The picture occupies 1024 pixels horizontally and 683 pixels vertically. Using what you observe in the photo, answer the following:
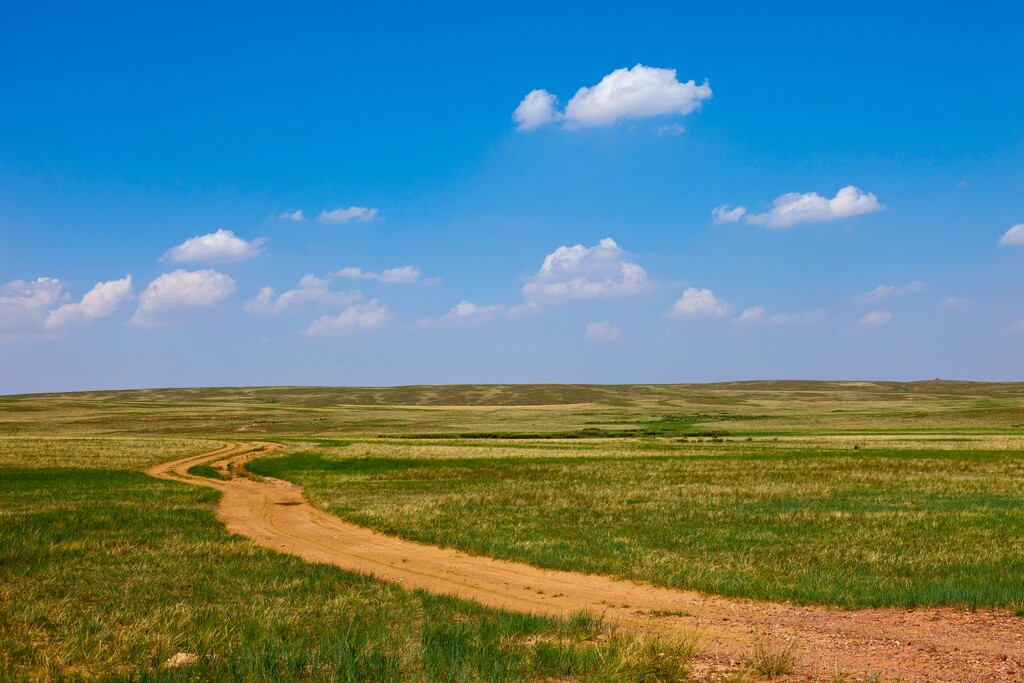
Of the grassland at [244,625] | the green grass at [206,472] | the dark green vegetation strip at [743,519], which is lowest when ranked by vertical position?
the green grass at [206,472]

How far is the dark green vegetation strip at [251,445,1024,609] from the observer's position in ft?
56.1

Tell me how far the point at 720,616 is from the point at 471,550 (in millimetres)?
9016

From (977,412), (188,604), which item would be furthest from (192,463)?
(977,412)

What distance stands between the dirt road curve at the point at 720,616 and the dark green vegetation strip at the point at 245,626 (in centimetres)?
156

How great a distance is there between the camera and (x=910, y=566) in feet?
59.3

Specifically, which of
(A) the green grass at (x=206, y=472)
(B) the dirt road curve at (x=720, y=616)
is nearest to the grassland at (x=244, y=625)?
(B) the dirt road curve at (x=720, y=616)

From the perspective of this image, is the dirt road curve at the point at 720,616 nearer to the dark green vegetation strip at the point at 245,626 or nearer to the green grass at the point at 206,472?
the dark green vegetation strip at the point at 245,626

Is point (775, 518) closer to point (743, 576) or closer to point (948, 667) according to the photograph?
point (743, 576)

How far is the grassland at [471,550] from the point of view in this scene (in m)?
11.0

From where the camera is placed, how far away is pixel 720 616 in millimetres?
14633

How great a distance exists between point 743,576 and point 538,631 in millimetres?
6882

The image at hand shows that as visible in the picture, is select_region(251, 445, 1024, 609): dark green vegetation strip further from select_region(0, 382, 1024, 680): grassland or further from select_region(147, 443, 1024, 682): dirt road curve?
select_region(147, 443, 1024, 682): dirt road curve

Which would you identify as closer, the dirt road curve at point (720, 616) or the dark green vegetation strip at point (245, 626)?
the dark green vegetation strip at point (245, 626)

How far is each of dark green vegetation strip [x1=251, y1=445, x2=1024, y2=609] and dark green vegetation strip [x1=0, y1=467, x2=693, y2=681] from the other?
5.87 meters
